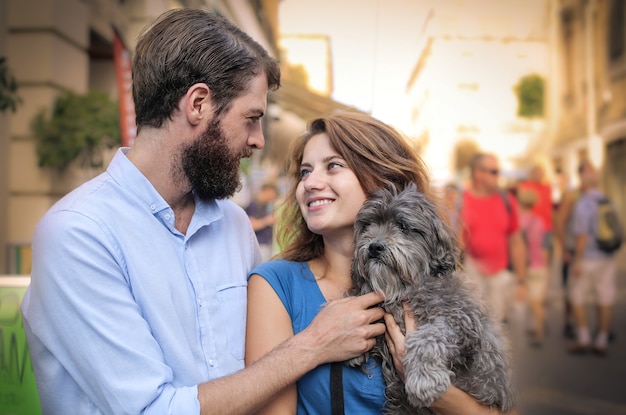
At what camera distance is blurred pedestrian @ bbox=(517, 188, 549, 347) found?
338 inches

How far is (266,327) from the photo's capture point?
2.36m

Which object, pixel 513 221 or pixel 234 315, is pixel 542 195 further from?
pixel 234 315

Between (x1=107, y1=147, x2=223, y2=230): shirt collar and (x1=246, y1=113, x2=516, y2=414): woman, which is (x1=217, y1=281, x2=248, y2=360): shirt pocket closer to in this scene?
(x1=246, y1=113, x2=516, y2=414): woman

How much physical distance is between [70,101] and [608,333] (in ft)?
25.4

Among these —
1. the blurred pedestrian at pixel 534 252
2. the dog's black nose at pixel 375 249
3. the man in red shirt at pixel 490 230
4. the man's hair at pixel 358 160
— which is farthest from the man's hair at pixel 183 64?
the blurred pedestrian at pixel 534 252

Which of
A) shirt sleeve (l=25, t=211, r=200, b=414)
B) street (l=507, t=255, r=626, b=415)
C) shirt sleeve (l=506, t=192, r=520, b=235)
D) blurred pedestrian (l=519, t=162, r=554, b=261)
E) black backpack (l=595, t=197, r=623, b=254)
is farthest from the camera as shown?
blurred pedestrian (l=519, t=162, r=554, b=261)

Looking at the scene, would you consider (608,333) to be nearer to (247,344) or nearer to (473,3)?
(473,3)

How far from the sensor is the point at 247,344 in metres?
2.38

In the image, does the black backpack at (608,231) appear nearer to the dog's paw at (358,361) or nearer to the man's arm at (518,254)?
the man's arm at (518,254)

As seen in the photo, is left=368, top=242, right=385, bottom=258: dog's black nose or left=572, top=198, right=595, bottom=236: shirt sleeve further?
left=572, top=198, right=595, bottom=236: shirt sleeve

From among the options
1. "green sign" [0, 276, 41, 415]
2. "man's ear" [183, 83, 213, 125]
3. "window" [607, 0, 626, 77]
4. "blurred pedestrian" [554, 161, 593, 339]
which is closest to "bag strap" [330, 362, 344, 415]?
"man's ear" [183, 83, 213, 125]

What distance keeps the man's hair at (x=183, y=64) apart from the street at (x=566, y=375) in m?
4.14

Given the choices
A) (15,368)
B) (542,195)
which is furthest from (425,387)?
(542,195)

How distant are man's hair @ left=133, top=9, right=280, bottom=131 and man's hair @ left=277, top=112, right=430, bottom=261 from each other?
18.7 inches
